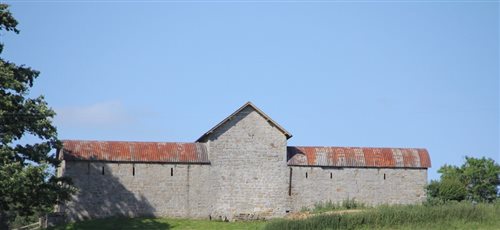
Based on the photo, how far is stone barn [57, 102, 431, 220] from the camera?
61.8 meters

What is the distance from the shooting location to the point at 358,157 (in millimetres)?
65625

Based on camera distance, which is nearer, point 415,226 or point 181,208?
point 415,226

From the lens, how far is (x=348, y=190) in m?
64.8

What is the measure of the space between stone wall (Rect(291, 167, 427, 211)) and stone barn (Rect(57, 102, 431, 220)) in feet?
0.20

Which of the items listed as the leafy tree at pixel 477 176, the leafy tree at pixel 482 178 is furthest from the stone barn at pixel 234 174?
the leafy tree at pixel 482 178

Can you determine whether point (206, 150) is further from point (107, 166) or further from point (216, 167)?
point (107, 166)

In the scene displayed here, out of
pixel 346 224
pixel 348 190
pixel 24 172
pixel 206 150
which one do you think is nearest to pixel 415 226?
pixel 346 224

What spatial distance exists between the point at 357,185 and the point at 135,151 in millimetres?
13642

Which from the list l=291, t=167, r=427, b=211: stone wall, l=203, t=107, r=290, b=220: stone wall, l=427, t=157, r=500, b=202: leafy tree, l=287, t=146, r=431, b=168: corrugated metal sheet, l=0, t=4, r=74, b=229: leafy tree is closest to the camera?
l=0, t=4, r=74, b=229: leafy tree

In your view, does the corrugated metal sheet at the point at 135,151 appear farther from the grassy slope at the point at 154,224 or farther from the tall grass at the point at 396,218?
the tall grass at the point at 396,218

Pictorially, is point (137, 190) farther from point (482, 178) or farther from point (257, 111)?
point (482, 178)

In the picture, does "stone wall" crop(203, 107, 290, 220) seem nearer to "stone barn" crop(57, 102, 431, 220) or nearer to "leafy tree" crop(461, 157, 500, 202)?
"stone barn" crop(57, 102, 431, 220)

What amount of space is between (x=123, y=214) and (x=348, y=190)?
13726 mm

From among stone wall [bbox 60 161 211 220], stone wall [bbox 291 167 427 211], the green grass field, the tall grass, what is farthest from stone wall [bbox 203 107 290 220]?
the tall grass
